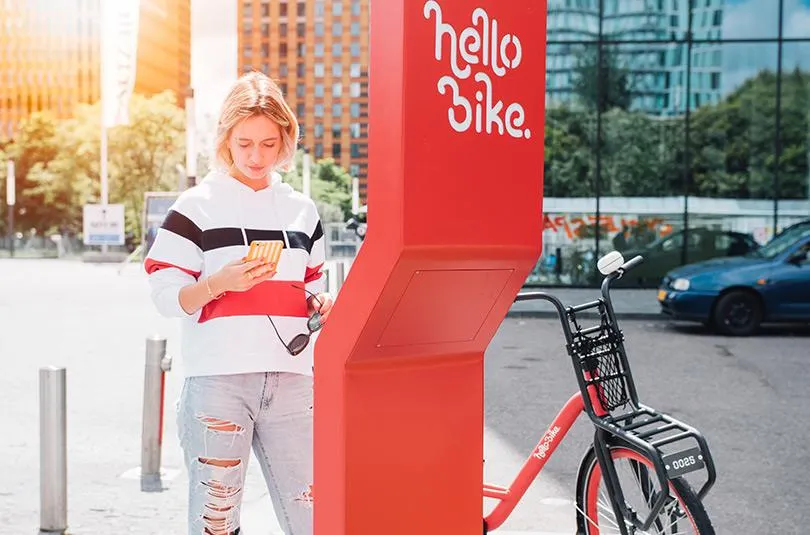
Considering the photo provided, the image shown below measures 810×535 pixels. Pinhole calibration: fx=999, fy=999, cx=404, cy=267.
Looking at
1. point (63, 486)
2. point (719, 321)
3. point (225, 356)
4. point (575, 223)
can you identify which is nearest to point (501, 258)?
point (225, 356)

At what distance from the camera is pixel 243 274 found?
256 cm

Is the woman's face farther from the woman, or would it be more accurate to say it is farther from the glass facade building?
the glass facade building

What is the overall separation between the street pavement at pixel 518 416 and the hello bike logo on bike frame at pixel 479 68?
0.92 m

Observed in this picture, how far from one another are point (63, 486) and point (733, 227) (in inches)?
700

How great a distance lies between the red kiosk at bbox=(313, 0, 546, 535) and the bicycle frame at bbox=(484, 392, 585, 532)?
4.33 ft

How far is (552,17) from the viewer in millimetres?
20812

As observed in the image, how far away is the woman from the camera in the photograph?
2750 millimetres

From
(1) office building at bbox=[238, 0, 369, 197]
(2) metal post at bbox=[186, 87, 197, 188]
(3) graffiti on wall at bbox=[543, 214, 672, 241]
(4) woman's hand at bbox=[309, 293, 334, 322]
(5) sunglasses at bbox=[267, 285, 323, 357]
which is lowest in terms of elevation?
(5) sunglasses at bbox=[267, 285, 323, 357]

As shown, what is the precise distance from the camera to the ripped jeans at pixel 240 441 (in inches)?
109

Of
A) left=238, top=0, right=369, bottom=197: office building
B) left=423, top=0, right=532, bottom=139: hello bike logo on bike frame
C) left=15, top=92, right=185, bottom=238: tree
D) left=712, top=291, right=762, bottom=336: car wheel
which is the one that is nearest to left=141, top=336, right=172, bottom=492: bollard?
left=423, top=0, right=532, bottom=139: hello bike logo on bike frame

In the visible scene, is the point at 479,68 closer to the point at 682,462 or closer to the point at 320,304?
the point at 320,304

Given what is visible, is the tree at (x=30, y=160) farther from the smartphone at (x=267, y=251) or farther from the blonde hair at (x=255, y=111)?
the smartphone at (x=267, y=251)

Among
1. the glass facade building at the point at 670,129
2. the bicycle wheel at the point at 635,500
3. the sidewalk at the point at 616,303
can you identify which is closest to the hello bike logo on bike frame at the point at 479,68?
the bicycle wheel at the point at 635,500

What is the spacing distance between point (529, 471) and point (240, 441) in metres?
1.29
